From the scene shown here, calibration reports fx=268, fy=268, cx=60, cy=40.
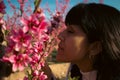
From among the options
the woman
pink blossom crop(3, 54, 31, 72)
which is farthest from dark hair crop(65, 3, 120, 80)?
pink blossom crop(3, 54, 31, 72)

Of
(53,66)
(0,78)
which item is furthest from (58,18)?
(53,66)

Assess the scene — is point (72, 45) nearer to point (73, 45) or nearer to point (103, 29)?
point (73, 45)

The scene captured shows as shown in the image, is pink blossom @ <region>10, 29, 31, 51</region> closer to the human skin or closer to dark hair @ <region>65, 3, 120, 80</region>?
the human skin

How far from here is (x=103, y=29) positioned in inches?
79.3

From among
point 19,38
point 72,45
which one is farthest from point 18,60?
point 72,45

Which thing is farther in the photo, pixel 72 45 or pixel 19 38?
pixel 72 45

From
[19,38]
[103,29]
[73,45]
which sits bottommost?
[73,45]

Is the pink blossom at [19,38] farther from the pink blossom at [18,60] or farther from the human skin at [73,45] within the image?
the human skin at [73,45]

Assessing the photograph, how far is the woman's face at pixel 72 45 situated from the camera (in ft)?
6.23

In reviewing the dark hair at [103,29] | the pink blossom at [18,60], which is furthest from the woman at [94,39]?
the pink blossom at [18,60]

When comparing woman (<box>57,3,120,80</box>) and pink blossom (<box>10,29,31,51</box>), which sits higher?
pink blossom (<box>10,29,31,51</box>)

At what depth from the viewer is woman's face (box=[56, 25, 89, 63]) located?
74.7 inches

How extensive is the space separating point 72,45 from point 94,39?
0.20 meters

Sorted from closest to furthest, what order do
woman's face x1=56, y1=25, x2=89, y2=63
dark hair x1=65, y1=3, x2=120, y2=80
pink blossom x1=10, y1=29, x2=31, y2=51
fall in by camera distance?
pink blossom x1=10, y1=29, x2=31, y2=51 → woman's face x1=56, y1=25, x2=89, y2=63 → dark hair x1=65, y1=3, x2=120, y2=80
